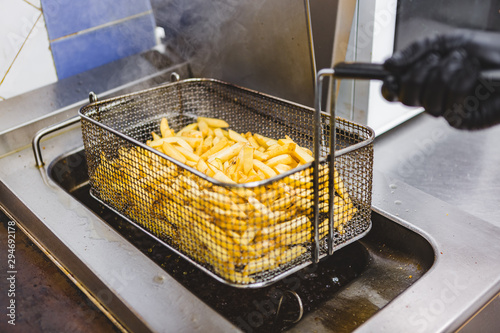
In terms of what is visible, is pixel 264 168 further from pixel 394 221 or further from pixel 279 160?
pixel 394 221

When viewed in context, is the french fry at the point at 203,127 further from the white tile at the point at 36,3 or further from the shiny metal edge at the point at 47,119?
the white tile at the point at 36,3

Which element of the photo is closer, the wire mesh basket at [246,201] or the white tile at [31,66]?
the wire mesh basket at [246,201]

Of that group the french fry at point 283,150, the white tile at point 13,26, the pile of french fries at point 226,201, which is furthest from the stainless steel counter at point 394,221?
the french fry at point 283,150

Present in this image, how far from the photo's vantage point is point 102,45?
2230mm

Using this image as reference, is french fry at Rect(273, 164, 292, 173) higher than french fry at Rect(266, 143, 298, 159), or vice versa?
french fry at Rect(266, 143, 298, 159)

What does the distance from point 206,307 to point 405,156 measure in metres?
1.05

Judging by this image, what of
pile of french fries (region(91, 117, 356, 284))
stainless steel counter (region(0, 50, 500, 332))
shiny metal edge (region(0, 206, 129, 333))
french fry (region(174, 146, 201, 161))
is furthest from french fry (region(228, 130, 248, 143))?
shiny metal edge (region(0, 206, 129, 333))

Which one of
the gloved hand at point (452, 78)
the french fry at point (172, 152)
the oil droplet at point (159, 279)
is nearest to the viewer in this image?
the gloved hand at point (452, 78)

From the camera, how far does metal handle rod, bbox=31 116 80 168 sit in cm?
160

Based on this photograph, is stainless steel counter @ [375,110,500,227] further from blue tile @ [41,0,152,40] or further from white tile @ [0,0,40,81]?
white tile @ [0,0,40,81]

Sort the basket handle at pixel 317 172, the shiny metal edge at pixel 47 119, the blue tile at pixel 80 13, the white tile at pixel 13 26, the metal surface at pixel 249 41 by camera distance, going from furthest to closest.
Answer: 1. the blue tile at pixel 80 13
2. the white tile at pixel 13 26
3. the shiny metal edge at pixel 47 119
4. the metal surface at pixel 249 41
5. the basket handle at pixel 317 172

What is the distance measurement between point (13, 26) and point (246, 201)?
4.80ft

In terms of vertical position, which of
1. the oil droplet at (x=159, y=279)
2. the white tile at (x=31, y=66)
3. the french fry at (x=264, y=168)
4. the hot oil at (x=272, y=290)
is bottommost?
the hot oil at (x=272, y=290)

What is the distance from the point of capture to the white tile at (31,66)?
6.53 feet
